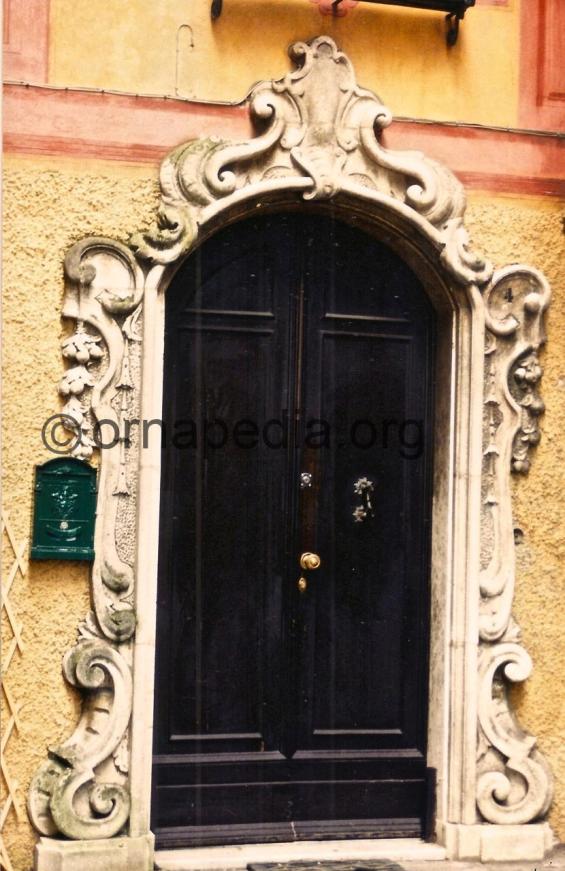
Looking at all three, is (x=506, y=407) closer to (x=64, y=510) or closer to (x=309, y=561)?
(x=309, y=561)

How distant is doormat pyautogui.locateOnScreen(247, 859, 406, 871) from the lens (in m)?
6.86

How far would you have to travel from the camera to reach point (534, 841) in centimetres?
721

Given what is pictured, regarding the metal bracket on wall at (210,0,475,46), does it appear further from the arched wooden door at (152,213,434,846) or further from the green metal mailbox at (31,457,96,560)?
the green metal mailbox at (31,457,96,560)

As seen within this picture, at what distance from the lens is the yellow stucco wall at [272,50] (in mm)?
6844

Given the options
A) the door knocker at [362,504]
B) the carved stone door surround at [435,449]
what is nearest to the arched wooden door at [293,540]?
the door knocker at [362,504]

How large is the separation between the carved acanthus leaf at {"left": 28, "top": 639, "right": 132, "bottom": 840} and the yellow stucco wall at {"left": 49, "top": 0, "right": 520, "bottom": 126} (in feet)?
8.03

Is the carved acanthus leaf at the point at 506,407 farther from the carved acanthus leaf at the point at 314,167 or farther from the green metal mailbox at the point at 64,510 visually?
the green metal mailbox at the point at 64,510

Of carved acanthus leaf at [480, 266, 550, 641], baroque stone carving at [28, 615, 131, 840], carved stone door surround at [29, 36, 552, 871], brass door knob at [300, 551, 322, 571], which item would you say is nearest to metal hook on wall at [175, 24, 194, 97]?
carved stone door surround at [29, 36, 552, 871]

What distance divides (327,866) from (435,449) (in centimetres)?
193

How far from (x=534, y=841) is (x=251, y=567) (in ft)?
5.81

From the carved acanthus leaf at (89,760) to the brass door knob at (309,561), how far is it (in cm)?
95

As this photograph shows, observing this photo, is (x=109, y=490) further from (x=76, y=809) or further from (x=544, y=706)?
(x=544, y=706)

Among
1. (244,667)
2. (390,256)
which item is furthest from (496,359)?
(244,667)

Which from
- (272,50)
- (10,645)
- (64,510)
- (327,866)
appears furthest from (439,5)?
(327,866)
